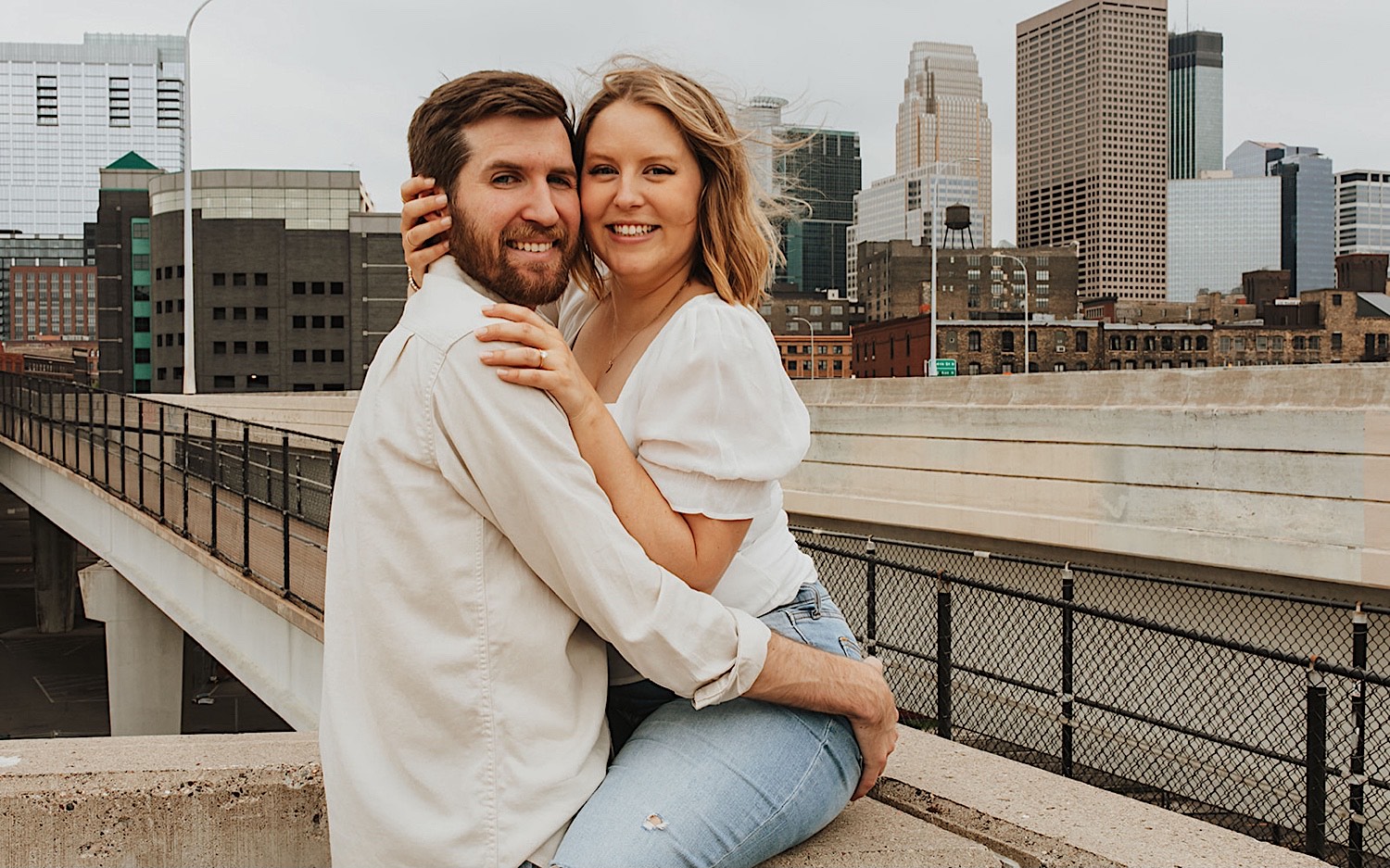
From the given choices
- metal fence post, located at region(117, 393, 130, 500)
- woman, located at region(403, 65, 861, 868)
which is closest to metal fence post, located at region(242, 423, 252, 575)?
metal fence post, located at region(117, 393, 130, 500)

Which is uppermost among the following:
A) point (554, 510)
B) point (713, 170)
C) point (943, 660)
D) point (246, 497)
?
point (713, 170)

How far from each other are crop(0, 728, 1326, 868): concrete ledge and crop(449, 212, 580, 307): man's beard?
4.02ft

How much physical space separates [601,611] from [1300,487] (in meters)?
9.20

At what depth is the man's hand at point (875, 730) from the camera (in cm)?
276

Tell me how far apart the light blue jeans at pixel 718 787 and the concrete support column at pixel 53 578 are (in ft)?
149

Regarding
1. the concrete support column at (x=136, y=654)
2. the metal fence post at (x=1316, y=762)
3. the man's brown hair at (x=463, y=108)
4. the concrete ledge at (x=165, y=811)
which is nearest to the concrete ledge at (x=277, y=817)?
the concrete ledge at (x=165, y=811)

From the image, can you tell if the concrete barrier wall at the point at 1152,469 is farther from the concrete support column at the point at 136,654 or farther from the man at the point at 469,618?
the concrete support column at the point at 136,654

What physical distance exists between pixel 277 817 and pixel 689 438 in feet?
4.55

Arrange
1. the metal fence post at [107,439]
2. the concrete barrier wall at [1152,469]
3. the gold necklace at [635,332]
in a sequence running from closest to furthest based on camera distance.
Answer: the gold necklace at [635,332] → the concrete barrier wall at [1152,469] → the metal fence post at [107,439]

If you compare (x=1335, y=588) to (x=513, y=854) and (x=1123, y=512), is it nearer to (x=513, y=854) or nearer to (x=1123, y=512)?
(x=1123, y=512)

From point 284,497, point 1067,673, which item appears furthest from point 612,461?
point 284,497

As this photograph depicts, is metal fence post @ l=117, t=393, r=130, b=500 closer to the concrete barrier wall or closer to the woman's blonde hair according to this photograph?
the concrete barrier wall

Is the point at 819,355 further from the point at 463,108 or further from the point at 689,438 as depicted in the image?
the point at 689,438

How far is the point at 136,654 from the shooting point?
2484 cm
